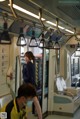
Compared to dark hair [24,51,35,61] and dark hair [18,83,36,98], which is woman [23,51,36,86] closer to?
dark hair [24,51,35,61]

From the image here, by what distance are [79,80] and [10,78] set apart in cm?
539

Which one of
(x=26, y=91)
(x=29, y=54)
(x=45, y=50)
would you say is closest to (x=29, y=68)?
(x=29, y=54)

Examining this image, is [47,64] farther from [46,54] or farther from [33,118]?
[33,118]

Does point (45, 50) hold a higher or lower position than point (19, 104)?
higher

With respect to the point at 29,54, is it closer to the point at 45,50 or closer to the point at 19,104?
the point at 45,50

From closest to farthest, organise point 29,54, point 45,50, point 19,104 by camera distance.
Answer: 1. point 19,104
2. point 29,54
3. point 45,50

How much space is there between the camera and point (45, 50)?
7449 millimetres

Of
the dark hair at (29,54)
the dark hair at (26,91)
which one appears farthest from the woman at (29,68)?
the dark hair at (26,91)

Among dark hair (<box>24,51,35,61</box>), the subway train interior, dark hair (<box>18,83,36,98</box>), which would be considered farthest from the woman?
dark hair (<box>18,83,36,98</box>)

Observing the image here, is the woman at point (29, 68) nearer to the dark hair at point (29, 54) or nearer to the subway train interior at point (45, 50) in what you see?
the dark hair at point (29, 54)

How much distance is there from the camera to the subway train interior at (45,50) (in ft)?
10.7

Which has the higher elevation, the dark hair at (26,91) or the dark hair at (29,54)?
the dark hair at (29,54)

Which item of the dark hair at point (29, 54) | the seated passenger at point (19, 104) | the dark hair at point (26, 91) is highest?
the dark hair at point (29, 54)

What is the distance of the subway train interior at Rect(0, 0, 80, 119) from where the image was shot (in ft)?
10.7
